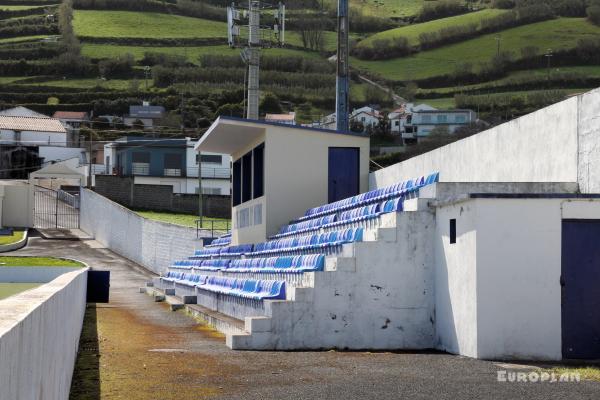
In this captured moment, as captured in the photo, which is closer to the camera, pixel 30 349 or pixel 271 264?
pixel 30 349

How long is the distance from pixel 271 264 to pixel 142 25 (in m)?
145

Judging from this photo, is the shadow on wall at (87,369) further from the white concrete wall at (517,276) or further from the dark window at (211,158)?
the dark window at (211,158)

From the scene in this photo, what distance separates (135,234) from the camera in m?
48.8

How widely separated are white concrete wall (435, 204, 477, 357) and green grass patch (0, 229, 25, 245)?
38793 mm

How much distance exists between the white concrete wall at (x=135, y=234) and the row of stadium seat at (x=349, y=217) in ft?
57.2

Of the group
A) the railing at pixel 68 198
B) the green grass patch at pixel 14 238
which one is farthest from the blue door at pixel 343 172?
the railing at pixel 68 198

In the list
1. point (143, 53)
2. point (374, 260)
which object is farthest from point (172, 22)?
point (374, 260)

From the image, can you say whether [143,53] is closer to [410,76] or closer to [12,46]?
[12,46]

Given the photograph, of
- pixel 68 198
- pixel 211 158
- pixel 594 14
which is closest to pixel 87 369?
pixel 68 198

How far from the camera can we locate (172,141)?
7331 cm

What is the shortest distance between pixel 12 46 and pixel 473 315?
139893 millimetres

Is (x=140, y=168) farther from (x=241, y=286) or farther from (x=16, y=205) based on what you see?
(x=241, y=286)

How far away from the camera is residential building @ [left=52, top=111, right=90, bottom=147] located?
100 meters

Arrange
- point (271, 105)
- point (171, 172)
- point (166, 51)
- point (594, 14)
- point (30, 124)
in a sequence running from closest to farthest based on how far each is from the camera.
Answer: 1. point (171, 172)
2. point (30, 124)
3. point (271, 105)
4. point (594, 14)
5. point (166, 51)
